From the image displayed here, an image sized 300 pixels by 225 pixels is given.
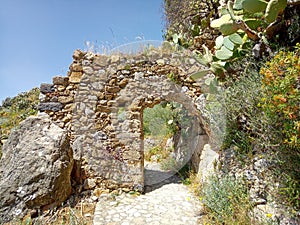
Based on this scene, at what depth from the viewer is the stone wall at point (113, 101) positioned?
175 inches

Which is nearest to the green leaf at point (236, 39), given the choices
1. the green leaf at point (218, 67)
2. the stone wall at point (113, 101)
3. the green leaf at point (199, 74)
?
the green leaf at point (218, 67)

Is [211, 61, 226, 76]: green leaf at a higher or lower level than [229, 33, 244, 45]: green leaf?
lower

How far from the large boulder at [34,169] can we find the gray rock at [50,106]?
37cm

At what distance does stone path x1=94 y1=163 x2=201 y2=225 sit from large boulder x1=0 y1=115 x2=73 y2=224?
81 cm

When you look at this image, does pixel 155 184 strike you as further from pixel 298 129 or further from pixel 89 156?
pixel 298 129

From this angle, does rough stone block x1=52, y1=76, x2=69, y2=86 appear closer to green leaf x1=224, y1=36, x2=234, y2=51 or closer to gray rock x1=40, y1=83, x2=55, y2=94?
gray rock x1=40, y1=83, x2=55, y2=94

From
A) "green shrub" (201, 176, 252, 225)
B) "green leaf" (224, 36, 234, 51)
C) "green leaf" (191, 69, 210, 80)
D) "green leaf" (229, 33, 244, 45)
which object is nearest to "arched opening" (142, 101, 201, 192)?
"green leaf" (191, 69, 210, 80)

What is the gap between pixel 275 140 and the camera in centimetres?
232

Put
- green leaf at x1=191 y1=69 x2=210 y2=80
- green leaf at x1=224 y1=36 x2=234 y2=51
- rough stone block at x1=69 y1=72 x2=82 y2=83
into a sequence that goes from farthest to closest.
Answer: rough stone block at x1=69 y1=72 x2=82 y2=83 < green leaf at x1=191 y1=69 x2=210 y2=80 < green leaf at x1=224 y1=36 x2=234 y2=51

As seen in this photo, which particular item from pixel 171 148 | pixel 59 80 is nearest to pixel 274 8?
pixel 59 80

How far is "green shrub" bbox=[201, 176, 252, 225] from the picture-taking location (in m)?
2.62

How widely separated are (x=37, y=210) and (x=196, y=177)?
317 centimetres

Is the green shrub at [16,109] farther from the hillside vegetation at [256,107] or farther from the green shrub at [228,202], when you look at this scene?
the hillside vegetation at [256,107]

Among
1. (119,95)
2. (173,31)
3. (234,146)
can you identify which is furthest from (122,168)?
(173,31)
